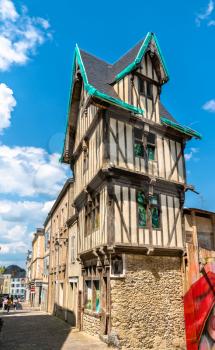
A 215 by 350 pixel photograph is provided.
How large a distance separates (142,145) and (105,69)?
4.50 meters

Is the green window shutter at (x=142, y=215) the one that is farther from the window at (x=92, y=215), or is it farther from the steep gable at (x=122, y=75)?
the steep gable at (x=122, y=75)

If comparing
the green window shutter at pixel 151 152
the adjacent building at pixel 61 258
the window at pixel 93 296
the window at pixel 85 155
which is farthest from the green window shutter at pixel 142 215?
the adjacent building at pixel 61 258

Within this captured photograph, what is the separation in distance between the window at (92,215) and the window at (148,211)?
1.56 metres

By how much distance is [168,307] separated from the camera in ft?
35.2

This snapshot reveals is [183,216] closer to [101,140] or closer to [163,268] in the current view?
[163,268]

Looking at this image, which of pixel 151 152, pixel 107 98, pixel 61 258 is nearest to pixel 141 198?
pixel 151 152

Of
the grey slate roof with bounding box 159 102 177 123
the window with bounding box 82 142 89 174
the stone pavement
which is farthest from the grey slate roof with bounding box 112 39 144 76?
the stone pavement

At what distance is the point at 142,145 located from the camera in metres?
12.0

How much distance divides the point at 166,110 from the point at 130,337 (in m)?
9.56

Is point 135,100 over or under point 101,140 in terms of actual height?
over

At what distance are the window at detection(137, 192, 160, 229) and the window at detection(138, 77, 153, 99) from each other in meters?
4.19

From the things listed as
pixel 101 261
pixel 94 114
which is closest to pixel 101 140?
pixel 94 114

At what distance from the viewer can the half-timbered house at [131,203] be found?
32.9ft

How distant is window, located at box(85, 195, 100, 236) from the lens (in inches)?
454
